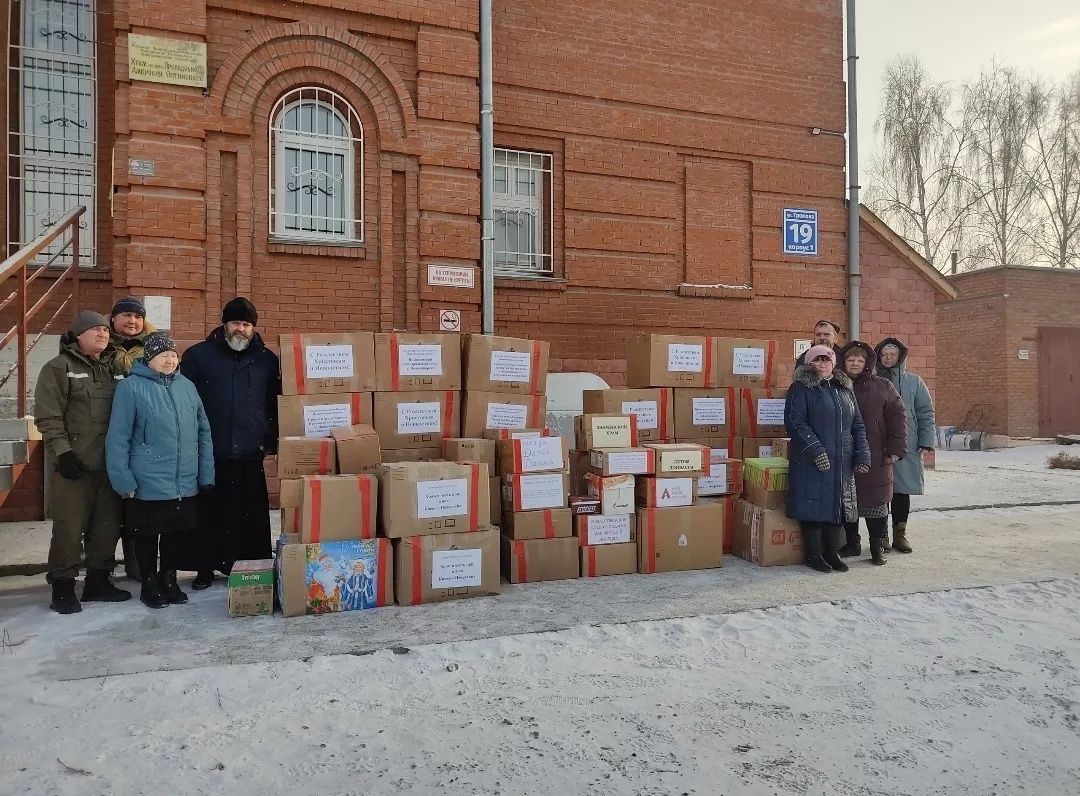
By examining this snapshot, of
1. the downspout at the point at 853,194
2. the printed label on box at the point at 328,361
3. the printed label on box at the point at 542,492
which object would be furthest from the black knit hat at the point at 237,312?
the downspout at the point at 853,194

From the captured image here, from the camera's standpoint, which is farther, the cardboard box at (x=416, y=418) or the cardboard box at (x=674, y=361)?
the cardboard box at (x=674, y=361)

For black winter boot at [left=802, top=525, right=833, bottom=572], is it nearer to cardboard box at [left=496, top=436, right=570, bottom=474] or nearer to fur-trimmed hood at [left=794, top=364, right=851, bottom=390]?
fur-trimmed hood at [left=794, top=364, right=851, bottom=390]

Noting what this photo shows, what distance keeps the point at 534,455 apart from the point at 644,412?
123cm

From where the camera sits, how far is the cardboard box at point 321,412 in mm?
4633

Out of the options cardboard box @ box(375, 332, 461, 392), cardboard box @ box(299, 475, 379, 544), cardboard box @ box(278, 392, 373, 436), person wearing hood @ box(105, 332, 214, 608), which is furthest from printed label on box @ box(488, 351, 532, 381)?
person wearing hood @ box(105, 332, 214, 608)

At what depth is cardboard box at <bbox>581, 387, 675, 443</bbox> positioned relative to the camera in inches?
219

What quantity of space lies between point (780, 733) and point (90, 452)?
376 cm

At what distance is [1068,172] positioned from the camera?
2428 cm

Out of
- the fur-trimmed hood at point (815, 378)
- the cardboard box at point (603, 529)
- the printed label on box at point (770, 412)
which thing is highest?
the fur-trimmed hood at point (815, 378)

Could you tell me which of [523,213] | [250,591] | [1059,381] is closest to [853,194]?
[523,213]

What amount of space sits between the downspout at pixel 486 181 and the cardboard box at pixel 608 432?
2.64 meters

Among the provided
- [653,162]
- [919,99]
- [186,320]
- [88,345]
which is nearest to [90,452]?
[88,345]

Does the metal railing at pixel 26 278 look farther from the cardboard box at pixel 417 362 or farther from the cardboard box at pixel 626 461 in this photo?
the cardboard box at pixel 626 461

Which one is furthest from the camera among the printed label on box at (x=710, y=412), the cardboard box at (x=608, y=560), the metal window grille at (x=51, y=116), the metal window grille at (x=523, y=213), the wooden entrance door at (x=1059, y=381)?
the wooden entrance door at (x=1059, y=381)
